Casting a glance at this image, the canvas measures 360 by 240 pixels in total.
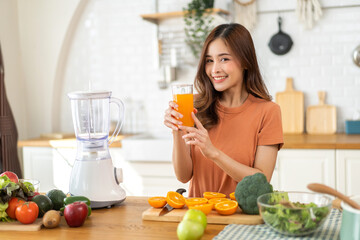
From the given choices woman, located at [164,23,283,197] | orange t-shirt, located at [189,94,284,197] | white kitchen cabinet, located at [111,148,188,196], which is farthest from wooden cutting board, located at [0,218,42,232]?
white kitchen cabinet, located at [111,148,188,196]

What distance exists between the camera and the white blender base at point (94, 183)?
1913mm

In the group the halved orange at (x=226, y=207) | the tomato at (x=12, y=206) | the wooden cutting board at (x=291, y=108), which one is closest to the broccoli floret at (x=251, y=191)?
the halved orange at (x=226, y=207)

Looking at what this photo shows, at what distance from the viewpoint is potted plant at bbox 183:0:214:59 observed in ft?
13.6

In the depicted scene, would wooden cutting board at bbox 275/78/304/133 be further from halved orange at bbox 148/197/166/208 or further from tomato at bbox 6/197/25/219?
tomato at bbox 6/197/25/219

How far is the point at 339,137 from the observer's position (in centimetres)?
375

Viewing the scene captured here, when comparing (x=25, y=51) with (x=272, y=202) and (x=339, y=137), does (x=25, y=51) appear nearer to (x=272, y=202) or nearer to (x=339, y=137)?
(x=339, y=137)

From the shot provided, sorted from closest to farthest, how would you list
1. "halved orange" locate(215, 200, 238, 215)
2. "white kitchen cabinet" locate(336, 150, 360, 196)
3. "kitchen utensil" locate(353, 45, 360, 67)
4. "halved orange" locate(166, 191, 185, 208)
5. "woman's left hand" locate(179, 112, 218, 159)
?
"halved orange" locate(215, 200, 238, 215) < "halved orange" locate(166, 191, 185, 208) < "woman's left hand" locate(179, 112, 218, 159) < "white kitchen cabinet" locate(336, 150, 360, 196) < "kitchen utensil" locate(353, 45, 360, 67)

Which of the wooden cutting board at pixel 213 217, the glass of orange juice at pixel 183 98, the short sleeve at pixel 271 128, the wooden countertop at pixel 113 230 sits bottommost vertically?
the wooden countertop at pixel 113 230

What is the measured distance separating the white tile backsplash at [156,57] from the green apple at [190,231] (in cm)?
293

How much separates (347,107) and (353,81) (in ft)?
0.78

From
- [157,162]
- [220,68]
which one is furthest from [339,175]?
[220,68]

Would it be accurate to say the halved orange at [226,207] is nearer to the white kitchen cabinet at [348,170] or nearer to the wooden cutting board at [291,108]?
the white kitchen cabinet at [348,170]

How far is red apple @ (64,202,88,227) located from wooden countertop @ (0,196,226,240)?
24 millimetres

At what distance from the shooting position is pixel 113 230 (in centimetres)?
164
